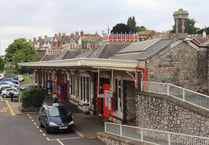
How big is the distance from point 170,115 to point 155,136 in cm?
112

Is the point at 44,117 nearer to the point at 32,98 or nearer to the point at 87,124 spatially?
the point at 87,124

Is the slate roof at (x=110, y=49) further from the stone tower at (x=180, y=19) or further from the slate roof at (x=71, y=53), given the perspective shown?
the slate roof at (x=71, y=53)

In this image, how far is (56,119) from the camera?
779 inches

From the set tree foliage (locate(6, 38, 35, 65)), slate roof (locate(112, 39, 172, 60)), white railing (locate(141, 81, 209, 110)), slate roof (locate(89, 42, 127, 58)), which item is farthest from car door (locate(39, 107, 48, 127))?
tree foliage (locate(6, 38, 35, 65))

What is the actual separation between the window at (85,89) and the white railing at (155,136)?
1050 centimetres

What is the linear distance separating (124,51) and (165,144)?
1103cm

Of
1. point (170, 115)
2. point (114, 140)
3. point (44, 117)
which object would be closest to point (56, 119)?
point (44, 117)

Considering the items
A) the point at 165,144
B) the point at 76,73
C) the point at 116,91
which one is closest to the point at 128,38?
the point at 116,91

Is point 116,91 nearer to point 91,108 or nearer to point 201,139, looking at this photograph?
point 91,108

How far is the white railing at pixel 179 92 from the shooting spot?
45.0ft

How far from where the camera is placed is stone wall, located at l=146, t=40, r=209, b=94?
1730cm

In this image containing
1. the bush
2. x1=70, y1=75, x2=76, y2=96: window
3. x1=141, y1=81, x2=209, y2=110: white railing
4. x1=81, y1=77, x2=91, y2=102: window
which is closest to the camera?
x1=141, y1=81, x2=209, y2=110: white railing

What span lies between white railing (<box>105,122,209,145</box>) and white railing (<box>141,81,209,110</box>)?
1700 millimetres

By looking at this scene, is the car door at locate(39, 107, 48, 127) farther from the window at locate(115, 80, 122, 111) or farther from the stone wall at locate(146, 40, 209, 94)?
the stone wall at locate(146, 40, 209, 94)
